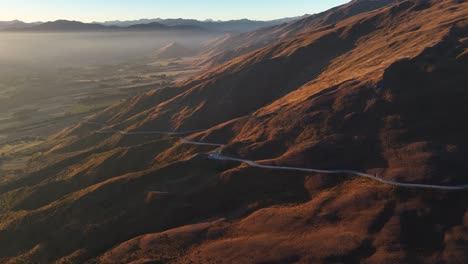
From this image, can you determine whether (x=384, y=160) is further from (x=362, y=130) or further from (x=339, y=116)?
(x=339, y=116)

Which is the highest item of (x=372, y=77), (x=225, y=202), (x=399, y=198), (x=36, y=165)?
(x=372, y=77)

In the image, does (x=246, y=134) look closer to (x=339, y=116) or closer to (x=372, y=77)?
(x=339, y=116)

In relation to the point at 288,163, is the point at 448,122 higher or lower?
higher

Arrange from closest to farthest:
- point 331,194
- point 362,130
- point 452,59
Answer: point 331,194 → point 362,130 → point 452,59

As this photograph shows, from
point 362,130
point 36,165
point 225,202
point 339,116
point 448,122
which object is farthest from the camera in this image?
point 36,165

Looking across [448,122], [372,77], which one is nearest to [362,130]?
[448,122]

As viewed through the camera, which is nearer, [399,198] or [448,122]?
[399,198]
